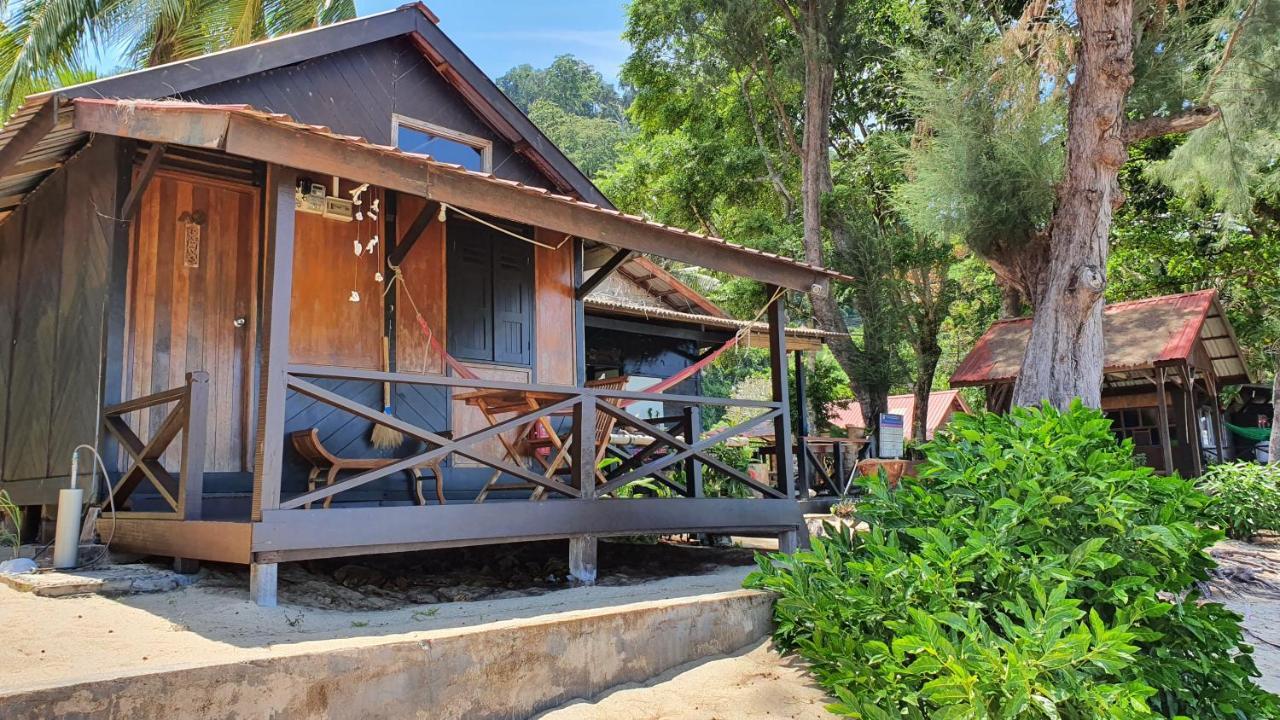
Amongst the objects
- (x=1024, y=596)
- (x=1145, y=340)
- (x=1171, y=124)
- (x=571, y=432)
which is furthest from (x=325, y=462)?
(x=1145, y=340)

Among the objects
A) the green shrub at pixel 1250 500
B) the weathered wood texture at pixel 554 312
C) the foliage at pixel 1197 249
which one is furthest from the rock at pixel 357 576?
the foliage at pixel 1197 249

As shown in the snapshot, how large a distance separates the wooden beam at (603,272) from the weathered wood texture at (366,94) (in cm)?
133

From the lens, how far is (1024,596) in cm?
427

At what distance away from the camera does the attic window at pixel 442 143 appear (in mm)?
7977

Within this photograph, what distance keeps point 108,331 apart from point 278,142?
223 centimetres

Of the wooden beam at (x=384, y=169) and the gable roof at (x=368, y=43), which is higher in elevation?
the gable roof at (x=368, y=43)

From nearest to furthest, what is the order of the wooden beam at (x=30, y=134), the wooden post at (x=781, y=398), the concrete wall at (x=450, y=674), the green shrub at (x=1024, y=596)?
the concrete wall at (x=450, y=674) → the green shrub at (x=1024, y=596) → the wooden beam at (x=30, y=134) → the wooden post at (x=781, y=398)

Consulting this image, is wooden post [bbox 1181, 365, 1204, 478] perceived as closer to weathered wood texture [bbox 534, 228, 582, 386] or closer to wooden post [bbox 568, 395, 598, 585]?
weathered wood texture [bbox 534, 228, 582, 386]

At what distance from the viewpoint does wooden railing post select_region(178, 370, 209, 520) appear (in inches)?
195

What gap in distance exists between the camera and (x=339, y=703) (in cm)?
336

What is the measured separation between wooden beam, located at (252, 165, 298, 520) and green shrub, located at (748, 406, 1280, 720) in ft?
9.48

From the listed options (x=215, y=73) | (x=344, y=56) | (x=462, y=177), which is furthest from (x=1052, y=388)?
(x=215, y=73)

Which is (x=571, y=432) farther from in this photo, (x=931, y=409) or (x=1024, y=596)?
(x=931, y=409)

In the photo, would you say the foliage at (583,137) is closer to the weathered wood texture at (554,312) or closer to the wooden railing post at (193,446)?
the weathered wood texture at (554,312)
